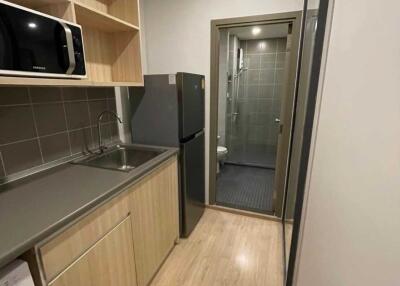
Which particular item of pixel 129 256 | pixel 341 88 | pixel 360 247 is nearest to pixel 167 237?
pixel 129 256

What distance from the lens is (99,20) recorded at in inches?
55.4

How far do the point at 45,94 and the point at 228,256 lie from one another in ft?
6.11

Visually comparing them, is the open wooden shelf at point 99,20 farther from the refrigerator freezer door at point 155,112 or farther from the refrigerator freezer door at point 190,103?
the refrigerator freezer door at point 190,103

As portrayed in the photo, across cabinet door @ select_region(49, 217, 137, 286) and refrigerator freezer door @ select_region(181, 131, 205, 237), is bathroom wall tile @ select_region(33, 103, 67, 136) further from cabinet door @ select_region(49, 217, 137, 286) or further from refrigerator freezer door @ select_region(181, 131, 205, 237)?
refrigerator freezer door @ select_region(181, 131, 205, 237)

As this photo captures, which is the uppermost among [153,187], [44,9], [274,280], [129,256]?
[44,9]

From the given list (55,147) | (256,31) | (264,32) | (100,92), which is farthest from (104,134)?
(264,32)

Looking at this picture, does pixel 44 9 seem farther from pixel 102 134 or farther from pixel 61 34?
pixel 102 134

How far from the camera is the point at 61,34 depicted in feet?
3.25

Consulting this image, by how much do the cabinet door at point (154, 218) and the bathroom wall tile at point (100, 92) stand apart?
2.62ft

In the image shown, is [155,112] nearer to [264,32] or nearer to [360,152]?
[360,152]

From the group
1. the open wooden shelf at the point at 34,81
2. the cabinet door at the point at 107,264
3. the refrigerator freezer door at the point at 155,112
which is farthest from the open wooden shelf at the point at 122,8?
the cabinet door at the point at 107,264

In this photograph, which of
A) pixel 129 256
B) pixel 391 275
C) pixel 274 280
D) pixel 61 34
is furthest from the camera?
pixel 274 280

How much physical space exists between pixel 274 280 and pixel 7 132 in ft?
6.65

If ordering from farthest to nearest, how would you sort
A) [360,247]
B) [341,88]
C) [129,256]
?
[129,256] → [341,88] → [360,247]
